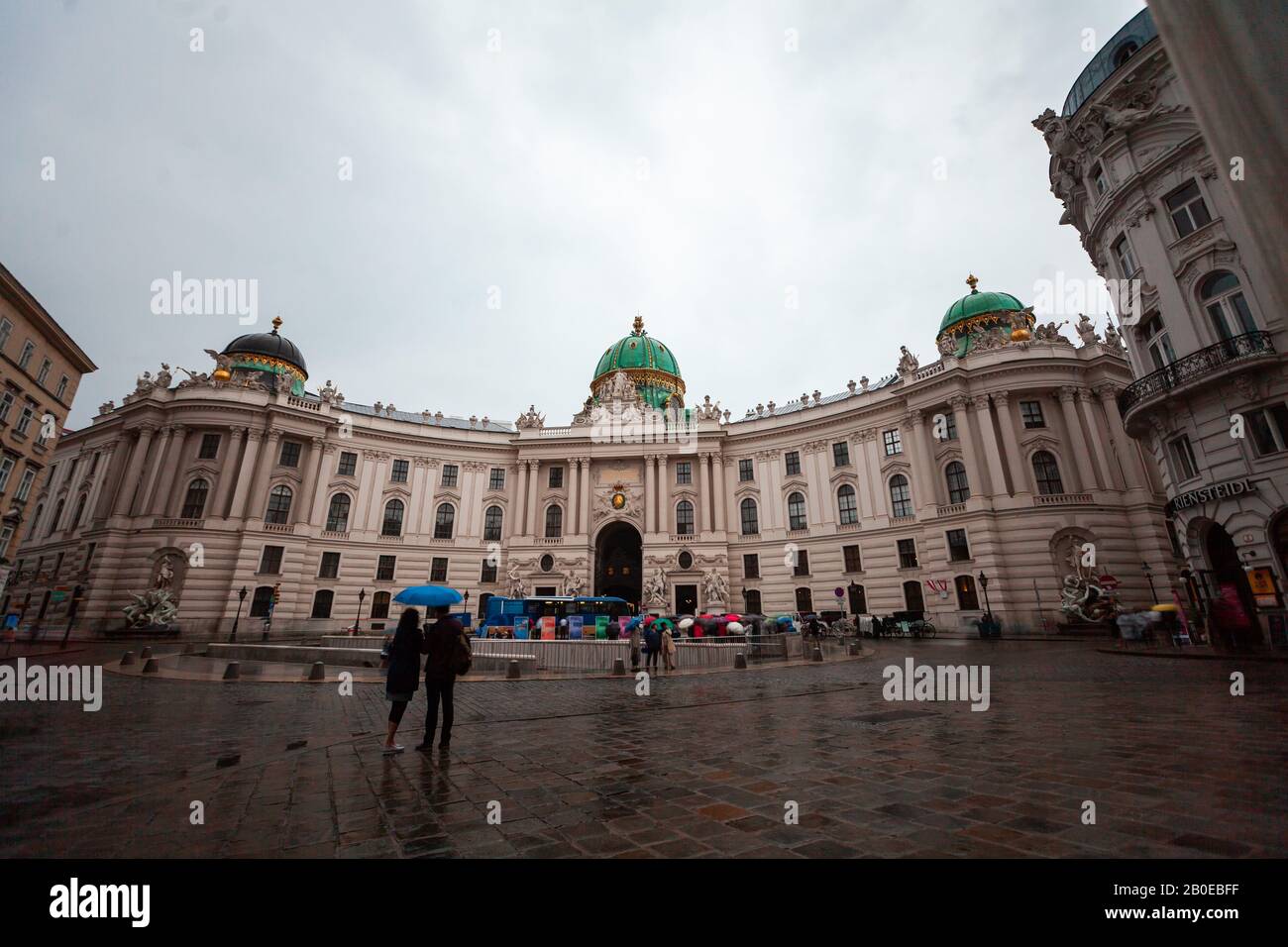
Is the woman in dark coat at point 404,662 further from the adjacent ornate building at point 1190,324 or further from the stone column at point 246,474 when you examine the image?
the stone column at point 246,474

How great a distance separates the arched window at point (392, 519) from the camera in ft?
136

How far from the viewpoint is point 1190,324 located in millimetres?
18000

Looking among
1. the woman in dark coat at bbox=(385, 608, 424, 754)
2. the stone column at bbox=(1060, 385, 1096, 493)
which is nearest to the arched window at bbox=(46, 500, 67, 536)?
the woman in dark coat at bbox=(385, 608, 424, 754)

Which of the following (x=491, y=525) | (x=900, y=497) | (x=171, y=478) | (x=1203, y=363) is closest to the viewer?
(x=1203, y=363)

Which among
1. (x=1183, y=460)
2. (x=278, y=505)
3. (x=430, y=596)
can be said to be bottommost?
(x=430, y=596)

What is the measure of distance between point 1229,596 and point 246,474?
4961 centimetres

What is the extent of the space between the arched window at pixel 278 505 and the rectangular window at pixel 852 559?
39529 millimetres

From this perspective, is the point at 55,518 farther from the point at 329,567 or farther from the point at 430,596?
the point at 430,596

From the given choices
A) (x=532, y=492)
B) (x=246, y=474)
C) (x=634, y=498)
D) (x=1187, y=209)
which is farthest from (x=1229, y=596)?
(x=246, y=474)

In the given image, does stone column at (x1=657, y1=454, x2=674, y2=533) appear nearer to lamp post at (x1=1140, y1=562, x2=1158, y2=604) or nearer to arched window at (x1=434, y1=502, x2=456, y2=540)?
arched window at (x1=434, y1=502, x2=456, y2=540)

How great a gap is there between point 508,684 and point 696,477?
3089 centimetres

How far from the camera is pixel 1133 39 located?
20547 mm

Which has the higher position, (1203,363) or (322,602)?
(1203,363)
